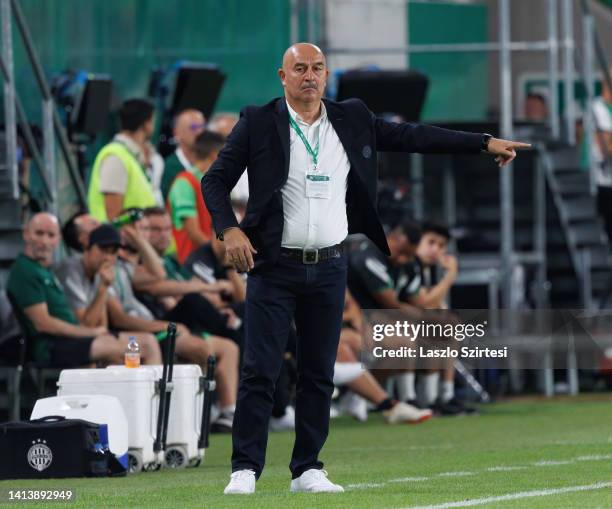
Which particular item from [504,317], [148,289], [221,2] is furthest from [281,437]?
[221,2]

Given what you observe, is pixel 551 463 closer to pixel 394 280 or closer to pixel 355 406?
pixel 355 406

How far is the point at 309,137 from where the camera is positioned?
8117 mm

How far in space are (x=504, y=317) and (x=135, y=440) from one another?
8605 mm

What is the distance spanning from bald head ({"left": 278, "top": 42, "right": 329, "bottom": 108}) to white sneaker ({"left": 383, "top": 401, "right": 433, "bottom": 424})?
708cm

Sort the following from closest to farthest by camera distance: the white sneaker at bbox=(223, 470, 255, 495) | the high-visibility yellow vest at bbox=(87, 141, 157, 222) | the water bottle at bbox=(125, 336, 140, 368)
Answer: the white sneaker at bbox=(223, 470, 255, 495) < the water bottle at bbox=(125, 336, 140, 368) < the high-visibility yellow vest at bbox=(87, 141, 157, 222)

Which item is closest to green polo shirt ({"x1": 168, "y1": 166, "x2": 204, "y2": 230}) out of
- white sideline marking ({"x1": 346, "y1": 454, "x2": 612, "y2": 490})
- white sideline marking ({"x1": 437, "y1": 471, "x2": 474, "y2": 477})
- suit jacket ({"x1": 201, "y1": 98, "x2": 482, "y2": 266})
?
white sideline marking ({"x1": 346, "y1": 454, "x2": 612, "y2": 490})

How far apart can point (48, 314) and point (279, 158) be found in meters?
4.78

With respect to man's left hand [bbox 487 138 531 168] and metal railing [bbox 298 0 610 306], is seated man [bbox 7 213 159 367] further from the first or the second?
metal railing [bbox 298 0 610 306]

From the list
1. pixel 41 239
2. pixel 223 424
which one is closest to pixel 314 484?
pixel 41 239

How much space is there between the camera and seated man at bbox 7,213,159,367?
40.2 feet

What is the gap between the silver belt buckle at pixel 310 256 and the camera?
317 inches

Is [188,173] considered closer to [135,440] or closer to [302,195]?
[135,440]

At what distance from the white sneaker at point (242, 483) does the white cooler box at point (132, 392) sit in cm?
216

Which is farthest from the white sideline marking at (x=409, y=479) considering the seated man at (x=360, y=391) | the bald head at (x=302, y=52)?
the seated man at (x=360, y=391)
